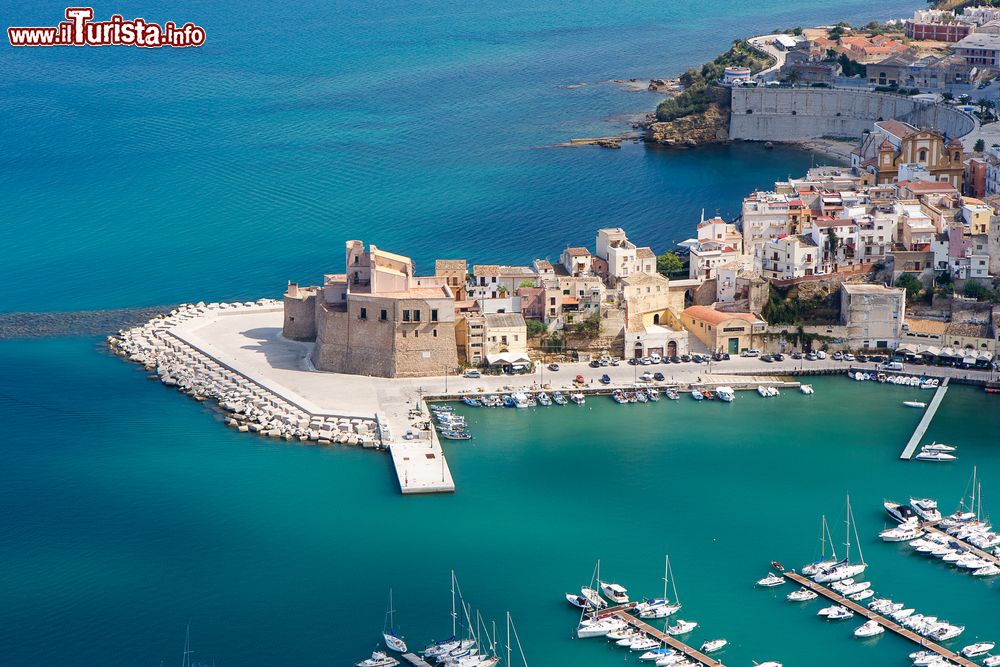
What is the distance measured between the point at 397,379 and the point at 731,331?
12.3m

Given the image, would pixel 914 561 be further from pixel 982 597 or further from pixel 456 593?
pixel 456 593

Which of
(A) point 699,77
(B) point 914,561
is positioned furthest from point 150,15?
(B) point 914,561

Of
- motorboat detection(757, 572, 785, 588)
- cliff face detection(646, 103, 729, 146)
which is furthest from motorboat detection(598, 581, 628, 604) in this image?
cliff face detection(646, 103, 729, 146)

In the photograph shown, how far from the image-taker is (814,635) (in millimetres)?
49094

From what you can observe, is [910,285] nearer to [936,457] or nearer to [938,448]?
[938,448]

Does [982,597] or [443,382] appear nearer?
[982,597]

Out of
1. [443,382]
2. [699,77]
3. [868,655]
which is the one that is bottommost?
[868,655]

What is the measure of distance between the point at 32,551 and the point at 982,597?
26.5 m

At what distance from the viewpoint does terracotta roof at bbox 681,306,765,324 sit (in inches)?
2719

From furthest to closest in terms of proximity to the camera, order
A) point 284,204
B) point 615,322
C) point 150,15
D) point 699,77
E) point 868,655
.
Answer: point 150,15 < point 699,77 < point 284,204 < point 615,322 < point 868,655

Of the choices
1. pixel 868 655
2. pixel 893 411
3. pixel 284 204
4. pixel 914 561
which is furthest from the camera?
pixel 284 204

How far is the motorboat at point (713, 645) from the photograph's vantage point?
157 feet

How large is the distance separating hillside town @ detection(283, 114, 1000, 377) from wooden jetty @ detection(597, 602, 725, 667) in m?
18.9

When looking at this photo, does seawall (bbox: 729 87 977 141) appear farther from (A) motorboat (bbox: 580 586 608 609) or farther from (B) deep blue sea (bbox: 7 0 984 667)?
(A) motorboat (bbox: 580 586 608 609)
